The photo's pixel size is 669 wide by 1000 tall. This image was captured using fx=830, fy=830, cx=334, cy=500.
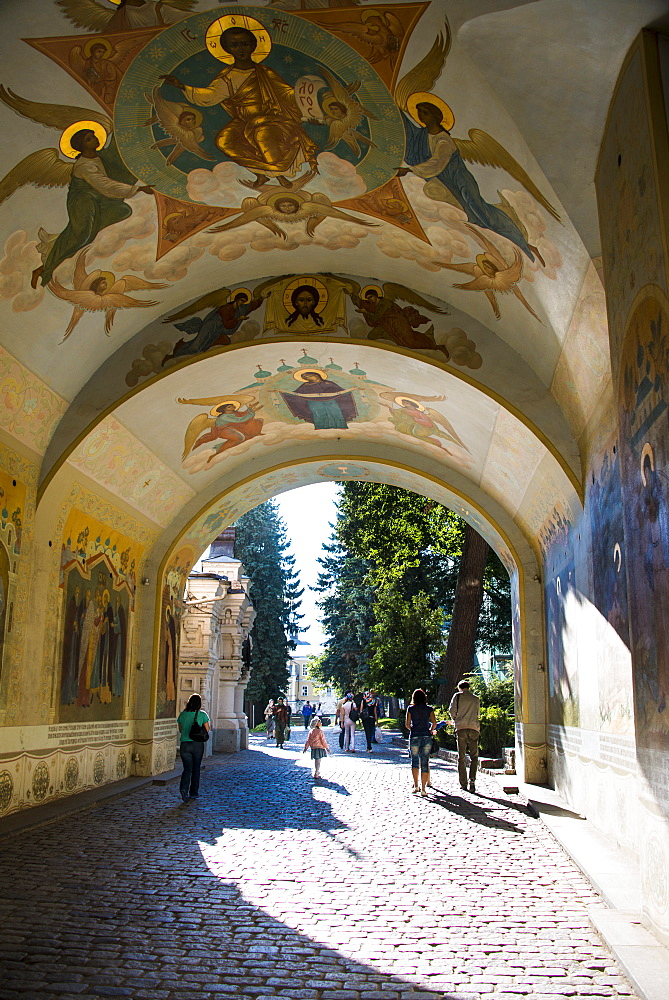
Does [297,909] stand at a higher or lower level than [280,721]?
lower

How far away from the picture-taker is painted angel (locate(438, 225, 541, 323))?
29.8 ft

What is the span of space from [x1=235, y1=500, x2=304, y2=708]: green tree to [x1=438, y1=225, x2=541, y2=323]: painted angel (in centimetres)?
3127

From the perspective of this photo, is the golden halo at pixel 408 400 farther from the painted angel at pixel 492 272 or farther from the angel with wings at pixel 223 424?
the painted angel at pixel 492 272

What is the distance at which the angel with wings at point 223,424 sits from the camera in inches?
528

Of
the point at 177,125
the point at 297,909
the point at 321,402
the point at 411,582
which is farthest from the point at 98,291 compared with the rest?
the point at 411,582

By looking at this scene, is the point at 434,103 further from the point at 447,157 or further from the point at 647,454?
the point at 647,454

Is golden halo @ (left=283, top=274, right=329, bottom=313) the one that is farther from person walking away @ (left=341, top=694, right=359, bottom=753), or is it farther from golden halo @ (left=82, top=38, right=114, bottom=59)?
person walking away @ (left=341, top=694, right=359, bottom=753)

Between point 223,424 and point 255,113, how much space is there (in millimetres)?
6776

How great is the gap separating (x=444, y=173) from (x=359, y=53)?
5.33 feet

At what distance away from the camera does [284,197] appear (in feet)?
31.0

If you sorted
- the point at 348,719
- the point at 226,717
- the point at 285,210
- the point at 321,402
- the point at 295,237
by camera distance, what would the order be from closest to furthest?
the point at 285,210 < the point at 295,237 < the point at 321,402 < the point at 226,717 < the point at 348,719

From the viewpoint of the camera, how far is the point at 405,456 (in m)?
15.9

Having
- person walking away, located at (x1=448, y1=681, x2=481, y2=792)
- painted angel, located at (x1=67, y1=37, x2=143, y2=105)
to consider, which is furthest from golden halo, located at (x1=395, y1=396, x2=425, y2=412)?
painted angel, located at (x1=67, y1=37, x2=143, y2=105)

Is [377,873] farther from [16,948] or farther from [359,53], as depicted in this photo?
[359,53]
